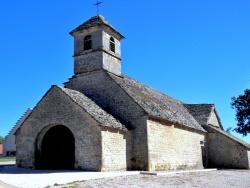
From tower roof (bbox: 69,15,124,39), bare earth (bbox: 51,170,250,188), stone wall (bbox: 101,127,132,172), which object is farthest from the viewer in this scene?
tower roof (bbox: 69,15,124,39)

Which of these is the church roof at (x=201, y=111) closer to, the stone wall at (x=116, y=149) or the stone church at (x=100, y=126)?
the stone church at (x=100, y=126)

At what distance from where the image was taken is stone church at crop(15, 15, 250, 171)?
16484mm

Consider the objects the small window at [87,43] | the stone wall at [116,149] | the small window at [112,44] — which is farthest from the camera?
the small window at [112,44]

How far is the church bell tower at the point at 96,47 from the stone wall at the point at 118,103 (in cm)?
74

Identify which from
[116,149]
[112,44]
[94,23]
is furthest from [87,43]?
[116,149]

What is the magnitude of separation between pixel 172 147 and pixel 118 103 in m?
4.82

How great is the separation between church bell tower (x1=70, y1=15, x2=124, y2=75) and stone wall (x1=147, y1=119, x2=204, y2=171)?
5756 mm

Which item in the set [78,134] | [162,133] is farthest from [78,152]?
[162,133]

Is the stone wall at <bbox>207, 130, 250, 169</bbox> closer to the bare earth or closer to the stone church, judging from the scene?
the stone church

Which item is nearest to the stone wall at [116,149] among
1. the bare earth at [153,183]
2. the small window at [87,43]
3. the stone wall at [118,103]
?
the stone wall at [118,103]

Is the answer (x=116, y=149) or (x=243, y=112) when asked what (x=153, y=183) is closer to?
(x=116, y=149)

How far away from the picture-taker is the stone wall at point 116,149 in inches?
A: 631

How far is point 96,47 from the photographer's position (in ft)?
69.9

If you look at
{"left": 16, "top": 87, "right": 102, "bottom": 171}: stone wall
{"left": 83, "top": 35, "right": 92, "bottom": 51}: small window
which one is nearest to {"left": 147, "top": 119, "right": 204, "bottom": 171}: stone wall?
{"left": 16, "top": 87, "right": 102, "bottom": 171}: stone wall
